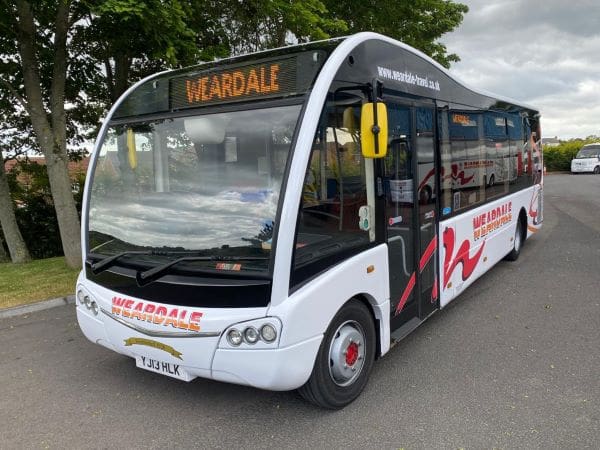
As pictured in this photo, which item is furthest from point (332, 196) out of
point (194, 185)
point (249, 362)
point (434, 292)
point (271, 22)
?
point (271, 22)

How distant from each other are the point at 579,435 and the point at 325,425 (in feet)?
5.28

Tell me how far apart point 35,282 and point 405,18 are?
11.1 meters

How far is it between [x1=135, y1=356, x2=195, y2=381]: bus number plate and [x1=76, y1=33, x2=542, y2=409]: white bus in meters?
0.01

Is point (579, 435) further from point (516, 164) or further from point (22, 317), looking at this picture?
point (22, 317)

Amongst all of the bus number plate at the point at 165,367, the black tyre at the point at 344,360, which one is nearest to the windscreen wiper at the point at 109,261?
the bus number plate at the point at 165,367

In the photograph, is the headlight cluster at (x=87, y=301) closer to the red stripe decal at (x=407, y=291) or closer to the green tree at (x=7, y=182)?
the red stripe decal at (x=407, y=291)

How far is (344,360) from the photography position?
3.45m

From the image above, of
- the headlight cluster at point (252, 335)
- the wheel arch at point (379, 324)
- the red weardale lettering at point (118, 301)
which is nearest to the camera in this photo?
the headlight cluster at point (252, 335)

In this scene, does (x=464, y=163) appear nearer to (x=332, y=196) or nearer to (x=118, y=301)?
(x=332, y=196)

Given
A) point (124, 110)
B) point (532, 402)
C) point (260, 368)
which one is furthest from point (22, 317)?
point (532, 402)

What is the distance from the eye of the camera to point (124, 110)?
3.97m

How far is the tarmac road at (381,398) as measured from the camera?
10.3 feet

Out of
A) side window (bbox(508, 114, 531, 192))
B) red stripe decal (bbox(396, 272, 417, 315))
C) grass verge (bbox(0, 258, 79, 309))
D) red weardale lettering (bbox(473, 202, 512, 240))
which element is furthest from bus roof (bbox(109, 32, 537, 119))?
side window (bbox(508, 114, 531, 192))

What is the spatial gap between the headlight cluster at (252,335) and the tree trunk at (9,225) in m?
9.32
